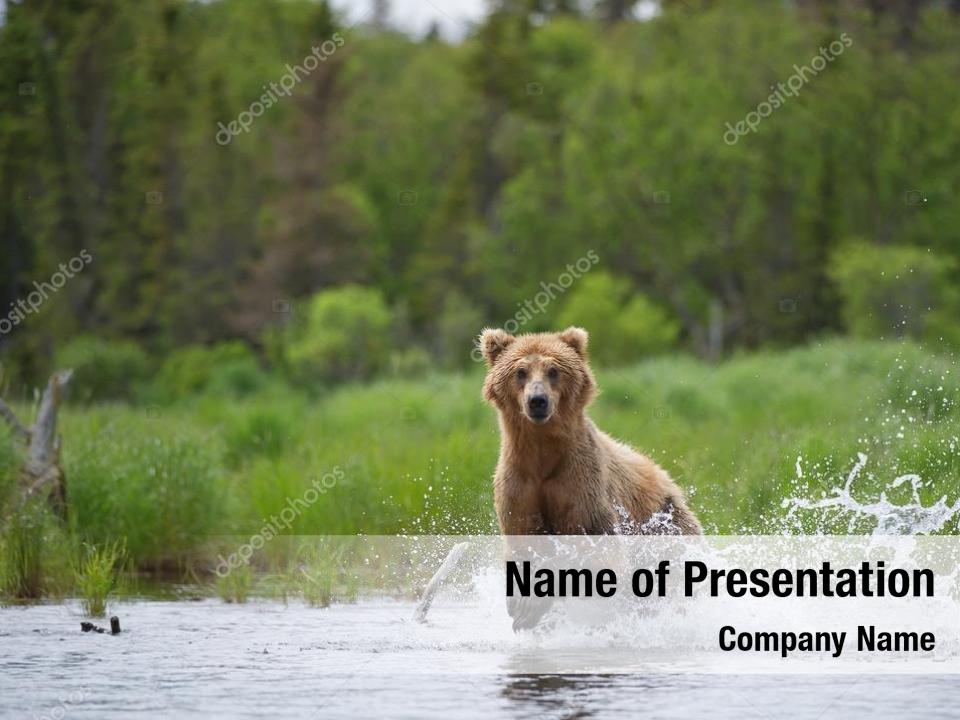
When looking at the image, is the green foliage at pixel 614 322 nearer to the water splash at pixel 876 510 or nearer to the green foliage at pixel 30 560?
the water splash at pixel 876 510

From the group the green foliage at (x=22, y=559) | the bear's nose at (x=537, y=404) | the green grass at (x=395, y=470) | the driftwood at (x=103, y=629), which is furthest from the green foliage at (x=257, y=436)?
the bear's nose at (x=537, y=404)

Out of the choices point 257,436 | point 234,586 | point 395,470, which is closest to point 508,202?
point 257,436

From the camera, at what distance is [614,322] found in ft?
145

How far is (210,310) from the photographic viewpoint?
4675 cm

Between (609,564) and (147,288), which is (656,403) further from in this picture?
(147,288)

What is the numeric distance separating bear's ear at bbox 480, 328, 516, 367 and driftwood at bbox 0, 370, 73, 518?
4633 mm

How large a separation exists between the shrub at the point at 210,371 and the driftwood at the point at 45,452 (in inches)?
802

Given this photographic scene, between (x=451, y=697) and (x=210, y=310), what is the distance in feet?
128

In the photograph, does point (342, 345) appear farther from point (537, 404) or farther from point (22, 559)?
point (537, 404)

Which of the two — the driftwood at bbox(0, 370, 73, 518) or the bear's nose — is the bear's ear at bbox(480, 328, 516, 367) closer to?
the bear's nose

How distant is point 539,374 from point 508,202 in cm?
4470

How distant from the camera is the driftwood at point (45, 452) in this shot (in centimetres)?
1341

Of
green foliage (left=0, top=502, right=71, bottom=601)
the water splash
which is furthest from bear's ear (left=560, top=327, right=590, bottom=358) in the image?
green foliage (left=0, top=502, right=71, bottom=601)

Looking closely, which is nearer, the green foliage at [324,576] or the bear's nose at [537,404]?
the bear's nose at [537,404]
